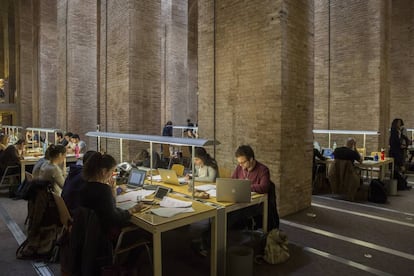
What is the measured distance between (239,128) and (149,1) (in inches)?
193

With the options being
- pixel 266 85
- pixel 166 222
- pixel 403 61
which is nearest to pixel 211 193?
pixel 166 222

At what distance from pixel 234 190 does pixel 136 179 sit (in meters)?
1.54

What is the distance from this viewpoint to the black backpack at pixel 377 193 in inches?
263

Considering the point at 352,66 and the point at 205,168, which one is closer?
the point at 205,168

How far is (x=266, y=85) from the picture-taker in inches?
228

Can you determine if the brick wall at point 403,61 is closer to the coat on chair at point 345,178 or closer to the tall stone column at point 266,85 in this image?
the coat on chair at point 345,178

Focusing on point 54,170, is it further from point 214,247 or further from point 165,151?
point 165,151

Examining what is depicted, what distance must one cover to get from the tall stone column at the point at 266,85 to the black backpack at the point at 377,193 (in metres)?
1.49

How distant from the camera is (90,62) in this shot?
12242 millimetres

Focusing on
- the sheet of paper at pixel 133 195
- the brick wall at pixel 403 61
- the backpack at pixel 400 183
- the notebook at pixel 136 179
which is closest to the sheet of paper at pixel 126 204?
the sheet of paper at pixel 133 195

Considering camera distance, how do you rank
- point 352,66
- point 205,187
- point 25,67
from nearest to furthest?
point 205,187
point 352,66
point 25,67

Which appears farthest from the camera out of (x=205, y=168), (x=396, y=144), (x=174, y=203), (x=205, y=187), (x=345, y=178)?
(x=396, y=144)

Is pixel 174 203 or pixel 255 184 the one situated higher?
pixel 255 184

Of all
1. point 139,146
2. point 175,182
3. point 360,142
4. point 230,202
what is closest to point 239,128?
point 175,182
